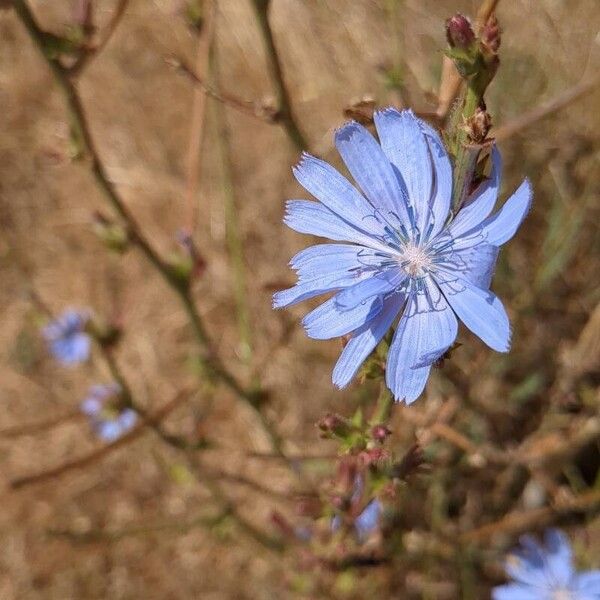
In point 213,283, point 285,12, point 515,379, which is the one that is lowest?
point 515,379

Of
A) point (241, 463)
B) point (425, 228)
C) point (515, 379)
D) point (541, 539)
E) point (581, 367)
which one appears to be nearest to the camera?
point (425, 228)

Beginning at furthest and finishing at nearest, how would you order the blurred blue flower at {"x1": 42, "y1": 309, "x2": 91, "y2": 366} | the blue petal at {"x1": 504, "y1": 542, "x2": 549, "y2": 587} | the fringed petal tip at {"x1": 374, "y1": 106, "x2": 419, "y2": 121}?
the blurred blue flower at {"x1": 42, "y1": 309, "x2": 91, "y2": 366}
the blue petal at {"x1": 504, "y1": 542, "x2": 549, "y2": 587}
the fringed petal tip at {"x1": 374, "y1": 106, "x2": 419, "y2": 121}

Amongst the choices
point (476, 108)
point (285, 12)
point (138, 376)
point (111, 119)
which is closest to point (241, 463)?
point (138, 376)

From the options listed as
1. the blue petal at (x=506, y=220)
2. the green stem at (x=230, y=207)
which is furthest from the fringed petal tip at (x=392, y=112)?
the green stem at (x=230, y=207)

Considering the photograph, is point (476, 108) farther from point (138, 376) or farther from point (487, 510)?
point (138, 376)

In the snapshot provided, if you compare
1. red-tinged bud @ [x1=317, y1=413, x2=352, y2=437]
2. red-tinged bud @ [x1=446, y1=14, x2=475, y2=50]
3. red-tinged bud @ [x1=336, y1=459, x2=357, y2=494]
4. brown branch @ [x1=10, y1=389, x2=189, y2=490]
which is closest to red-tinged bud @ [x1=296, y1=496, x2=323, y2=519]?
red-tinged bud @ [x1=336, y1=459, x2=357, y2=494]

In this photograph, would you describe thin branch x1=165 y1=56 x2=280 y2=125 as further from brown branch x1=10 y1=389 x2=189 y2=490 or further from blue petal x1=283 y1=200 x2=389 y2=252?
brown branch x1=10 y1=389 x2=189 y2=490
